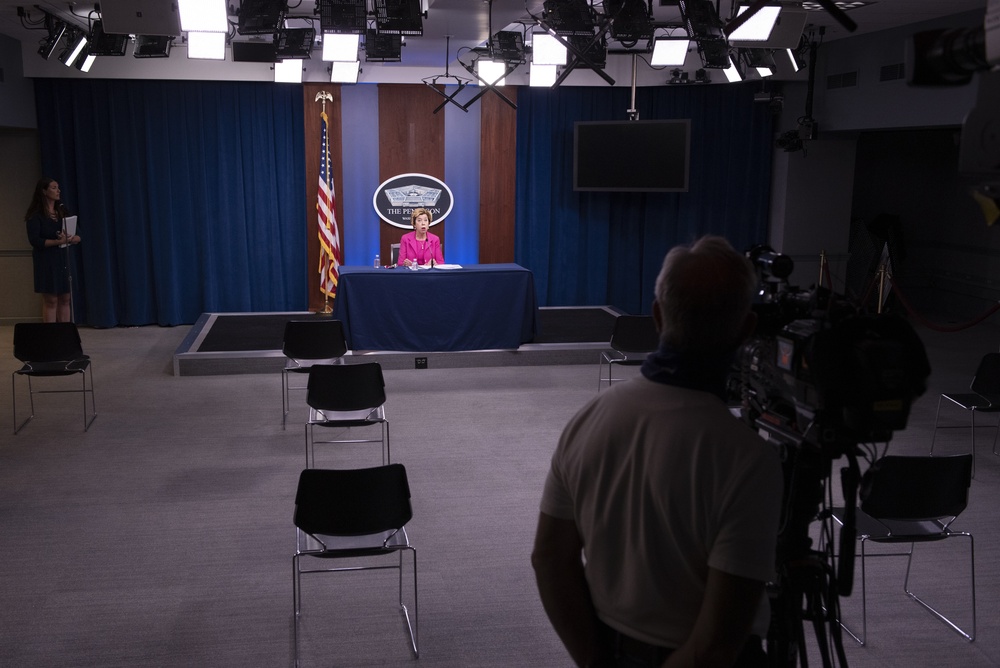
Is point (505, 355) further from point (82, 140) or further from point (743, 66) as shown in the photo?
point (82, 140)

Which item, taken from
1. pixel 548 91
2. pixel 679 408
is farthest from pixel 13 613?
pixel 548 91

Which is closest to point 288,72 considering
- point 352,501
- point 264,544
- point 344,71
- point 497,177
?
point 344,71

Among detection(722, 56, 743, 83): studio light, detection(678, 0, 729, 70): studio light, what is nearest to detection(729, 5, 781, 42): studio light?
detection(678, 0, 729, 70): studio light

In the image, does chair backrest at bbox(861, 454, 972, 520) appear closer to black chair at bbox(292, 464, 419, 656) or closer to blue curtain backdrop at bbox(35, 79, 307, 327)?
black chair at bbox(292, 464, 419, 656)

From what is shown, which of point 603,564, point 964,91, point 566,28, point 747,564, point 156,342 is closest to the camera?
point 747,564

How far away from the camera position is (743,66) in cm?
944

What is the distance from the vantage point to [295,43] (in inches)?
305

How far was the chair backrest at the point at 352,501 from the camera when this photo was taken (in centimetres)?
339

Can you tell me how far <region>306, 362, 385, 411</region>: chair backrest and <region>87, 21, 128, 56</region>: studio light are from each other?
418 cm

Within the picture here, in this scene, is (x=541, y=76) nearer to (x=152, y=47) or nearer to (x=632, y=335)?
(x=632, y=335)

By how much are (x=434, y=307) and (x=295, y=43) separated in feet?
8.86

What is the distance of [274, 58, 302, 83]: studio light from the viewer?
9.29 metres

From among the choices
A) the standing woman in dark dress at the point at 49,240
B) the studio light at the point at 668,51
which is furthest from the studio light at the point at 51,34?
the studio light at the point at 668,51

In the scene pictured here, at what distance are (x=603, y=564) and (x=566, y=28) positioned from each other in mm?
5287
